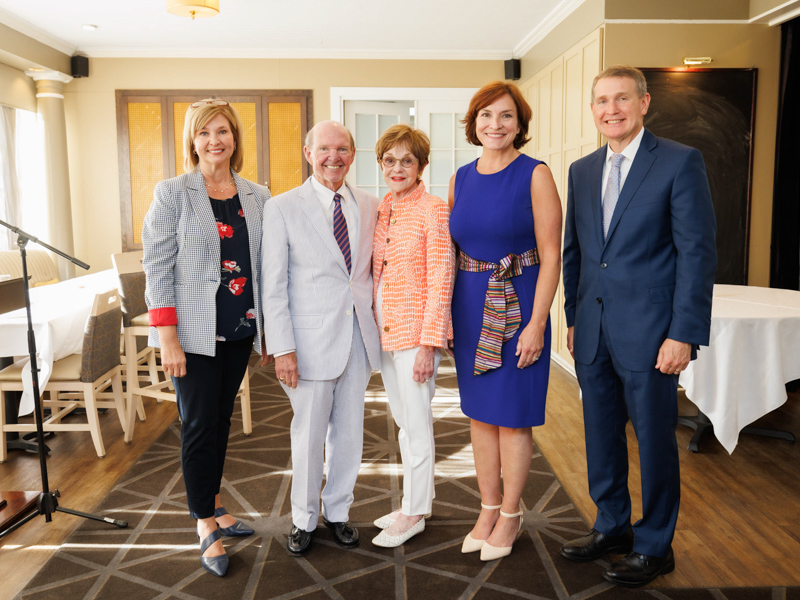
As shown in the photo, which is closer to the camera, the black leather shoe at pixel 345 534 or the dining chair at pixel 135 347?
the black leather shoe at pixel 345 534

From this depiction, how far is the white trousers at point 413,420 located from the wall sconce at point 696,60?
348 cm

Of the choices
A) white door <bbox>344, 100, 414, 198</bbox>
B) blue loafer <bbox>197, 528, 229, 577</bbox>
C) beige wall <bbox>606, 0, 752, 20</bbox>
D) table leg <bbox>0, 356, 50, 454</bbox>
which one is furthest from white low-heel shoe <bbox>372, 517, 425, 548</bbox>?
white door <bbox>344, 100, 414, 198</bbox>

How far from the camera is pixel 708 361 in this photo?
3.13 meters

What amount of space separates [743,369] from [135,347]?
11.2ft

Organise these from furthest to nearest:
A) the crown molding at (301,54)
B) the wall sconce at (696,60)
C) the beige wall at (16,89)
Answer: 1. the crown molding at (301,54)
2. the beige wall at (16,89)
3. the wall sconce at (696,60)

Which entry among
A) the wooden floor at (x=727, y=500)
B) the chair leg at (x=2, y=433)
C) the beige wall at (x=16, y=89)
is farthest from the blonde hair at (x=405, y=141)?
the beige wall at (x=16, y=89)


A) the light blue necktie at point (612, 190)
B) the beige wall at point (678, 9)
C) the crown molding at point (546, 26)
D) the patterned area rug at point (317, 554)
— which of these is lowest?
the patterned area rug at point (317, 554)

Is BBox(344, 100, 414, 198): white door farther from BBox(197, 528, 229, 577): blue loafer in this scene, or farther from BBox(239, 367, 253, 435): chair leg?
BBox(197, 528, 229, 577): blue loafer

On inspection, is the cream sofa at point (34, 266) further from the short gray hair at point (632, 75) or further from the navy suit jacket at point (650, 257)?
the short gray hair at point (632, 75)

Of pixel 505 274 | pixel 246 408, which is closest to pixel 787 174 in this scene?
pixel 505 274

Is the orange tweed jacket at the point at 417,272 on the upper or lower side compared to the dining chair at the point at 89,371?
upper

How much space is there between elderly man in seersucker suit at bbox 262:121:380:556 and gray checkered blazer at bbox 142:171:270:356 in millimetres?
186

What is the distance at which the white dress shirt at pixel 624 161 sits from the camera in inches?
81.2

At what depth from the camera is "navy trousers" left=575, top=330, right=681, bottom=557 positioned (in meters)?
2.05
